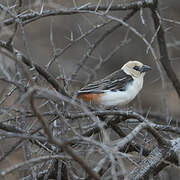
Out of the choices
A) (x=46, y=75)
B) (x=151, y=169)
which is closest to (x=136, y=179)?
(x=151, y=169)

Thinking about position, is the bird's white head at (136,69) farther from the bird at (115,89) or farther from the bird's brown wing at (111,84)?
the bird's brown wing at (111,84)

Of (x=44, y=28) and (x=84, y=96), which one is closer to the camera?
(x=84, y=96)

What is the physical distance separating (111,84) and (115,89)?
92 millimetres

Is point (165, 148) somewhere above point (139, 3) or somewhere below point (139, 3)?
below

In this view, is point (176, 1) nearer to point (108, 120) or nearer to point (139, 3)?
point (139, 3)

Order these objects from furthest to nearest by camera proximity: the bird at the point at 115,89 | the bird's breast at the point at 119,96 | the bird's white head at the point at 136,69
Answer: the bird's white head at the point at 136,69 → the bird's breast at the point at 119,96 → the bird at the point at 115,89

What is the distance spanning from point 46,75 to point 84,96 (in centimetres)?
136

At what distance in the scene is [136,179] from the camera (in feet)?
13.2

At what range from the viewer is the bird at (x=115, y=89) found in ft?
18.6

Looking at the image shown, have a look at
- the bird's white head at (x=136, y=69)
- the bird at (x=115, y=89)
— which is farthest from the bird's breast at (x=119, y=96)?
the bird's white head at (x=136, y=69)

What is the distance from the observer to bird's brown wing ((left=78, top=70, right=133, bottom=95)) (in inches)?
223

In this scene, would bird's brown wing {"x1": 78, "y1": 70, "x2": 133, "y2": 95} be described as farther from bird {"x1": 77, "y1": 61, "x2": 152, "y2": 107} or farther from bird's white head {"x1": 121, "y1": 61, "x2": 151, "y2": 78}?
bird's white head {"x1": 121, "y1": 61, "x2": 151, "y2": 78}

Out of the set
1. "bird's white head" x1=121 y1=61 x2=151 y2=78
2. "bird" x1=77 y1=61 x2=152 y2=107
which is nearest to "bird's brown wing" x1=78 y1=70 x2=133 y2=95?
"bird" x1=77 y1=61 x2=152 y2=107

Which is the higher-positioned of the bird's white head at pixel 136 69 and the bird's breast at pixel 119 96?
the bird's white head at pixel 136 69
